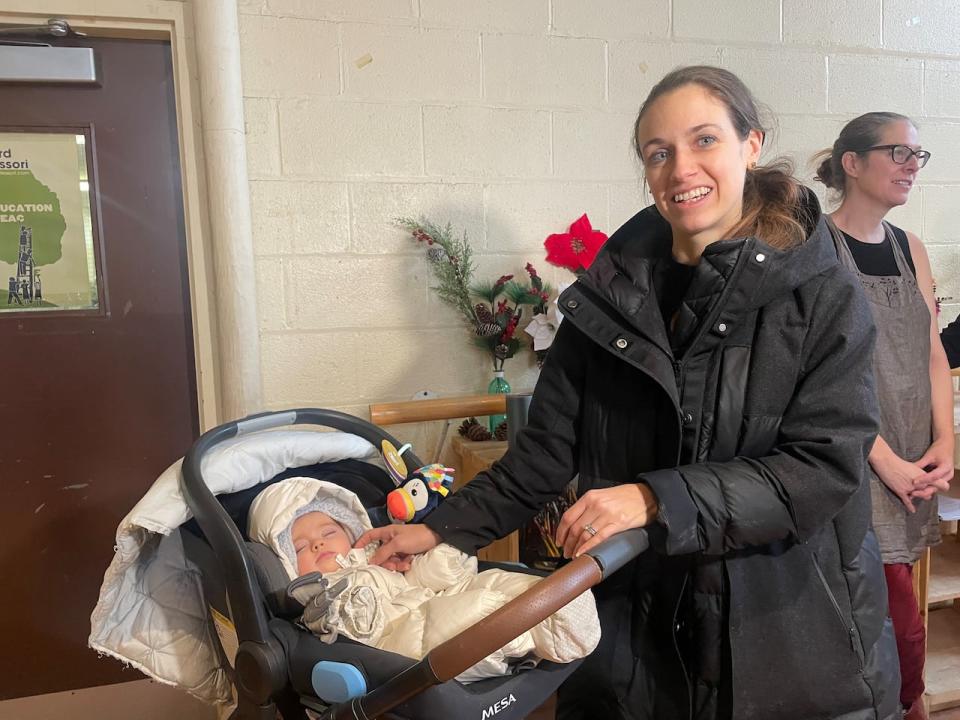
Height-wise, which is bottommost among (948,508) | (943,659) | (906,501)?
(943,659)

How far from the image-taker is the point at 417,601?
1.20 metres

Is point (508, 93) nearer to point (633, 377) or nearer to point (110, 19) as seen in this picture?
point (110, 19)

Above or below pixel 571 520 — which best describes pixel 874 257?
above

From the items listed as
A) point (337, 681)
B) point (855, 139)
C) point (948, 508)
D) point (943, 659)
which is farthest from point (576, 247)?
point (943, 659)

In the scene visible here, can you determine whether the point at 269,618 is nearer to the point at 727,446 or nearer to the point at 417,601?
the point at 417,601

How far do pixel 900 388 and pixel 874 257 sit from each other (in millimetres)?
345

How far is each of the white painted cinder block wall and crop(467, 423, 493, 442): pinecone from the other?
181mm

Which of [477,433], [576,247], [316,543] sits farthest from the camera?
[477,433]

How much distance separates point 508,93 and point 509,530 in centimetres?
155

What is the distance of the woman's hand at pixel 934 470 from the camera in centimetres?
183

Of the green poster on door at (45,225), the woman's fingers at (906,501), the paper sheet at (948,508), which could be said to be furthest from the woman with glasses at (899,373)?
the green poster on door at (45,225)

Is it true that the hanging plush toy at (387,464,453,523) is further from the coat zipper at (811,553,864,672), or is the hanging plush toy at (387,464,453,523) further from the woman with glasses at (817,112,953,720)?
the woman with glasses at (817,112,953,720)

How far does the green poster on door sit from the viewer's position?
2.13 meters

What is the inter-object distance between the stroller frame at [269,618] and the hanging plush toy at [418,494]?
29 cm
